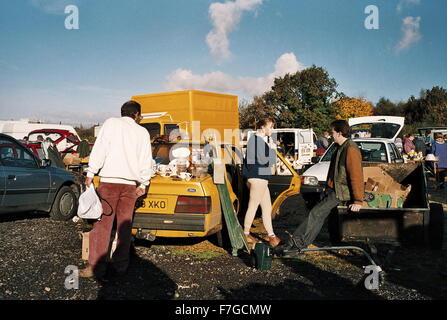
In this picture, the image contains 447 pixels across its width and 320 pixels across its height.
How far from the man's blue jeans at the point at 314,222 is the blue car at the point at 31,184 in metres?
4.78

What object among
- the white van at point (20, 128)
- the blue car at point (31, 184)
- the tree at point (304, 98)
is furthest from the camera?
the tree at point (304, 98)

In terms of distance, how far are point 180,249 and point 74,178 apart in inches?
148

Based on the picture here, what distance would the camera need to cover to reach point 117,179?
4582 millimetres

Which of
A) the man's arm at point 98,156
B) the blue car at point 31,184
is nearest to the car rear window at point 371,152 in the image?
the blue car at point 31,184

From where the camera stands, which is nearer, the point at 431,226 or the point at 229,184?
the point at 431,226

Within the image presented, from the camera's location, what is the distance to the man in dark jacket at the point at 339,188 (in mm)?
4980

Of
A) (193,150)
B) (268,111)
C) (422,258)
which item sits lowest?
(422,258)

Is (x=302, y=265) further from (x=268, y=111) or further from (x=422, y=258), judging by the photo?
(x=268, y=111)

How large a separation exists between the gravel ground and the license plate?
0.66 meters

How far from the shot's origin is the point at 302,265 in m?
5.34

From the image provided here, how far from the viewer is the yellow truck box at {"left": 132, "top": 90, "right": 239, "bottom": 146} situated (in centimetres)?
1323

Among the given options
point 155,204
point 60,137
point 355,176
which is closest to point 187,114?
point 60,137

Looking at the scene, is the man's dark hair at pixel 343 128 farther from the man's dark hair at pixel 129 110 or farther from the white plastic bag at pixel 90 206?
the white plastic bag at pixel 90 206
